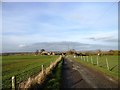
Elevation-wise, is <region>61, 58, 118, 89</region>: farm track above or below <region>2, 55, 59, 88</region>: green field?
above

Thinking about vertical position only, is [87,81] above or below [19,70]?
above

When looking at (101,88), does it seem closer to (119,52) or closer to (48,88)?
(48,88)

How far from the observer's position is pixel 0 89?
14320 millimetres

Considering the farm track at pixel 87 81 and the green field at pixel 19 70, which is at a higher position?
the farm track at pixel 87 81

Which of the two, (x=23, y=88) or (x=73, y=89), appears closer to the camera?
(x=23, y=88)

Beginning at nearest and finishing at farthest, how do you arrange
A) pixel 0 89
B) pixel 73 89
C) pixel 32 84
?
pixel 32 84
pixel 73 89
pixel 0 89

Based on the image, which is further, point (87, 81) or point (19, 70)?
point (19, 70)

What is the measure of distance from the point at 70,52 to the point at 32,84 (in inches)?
6749

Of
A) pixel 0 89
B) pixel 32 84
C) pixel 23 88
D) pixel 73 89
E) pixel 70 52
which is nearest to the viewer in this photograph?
pixel 23 88

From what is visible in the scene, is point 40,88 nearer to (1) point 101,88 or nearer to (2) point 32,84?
(2) point 32,84

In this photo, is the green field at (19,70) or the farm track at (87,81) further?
the green field at (19,70)

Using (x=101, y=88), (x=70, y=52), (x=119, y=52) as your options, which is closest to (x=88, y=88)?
(x=101, y=88)

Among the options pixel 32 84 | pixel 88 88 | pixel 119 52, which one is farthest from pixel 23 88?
pixel 119 52

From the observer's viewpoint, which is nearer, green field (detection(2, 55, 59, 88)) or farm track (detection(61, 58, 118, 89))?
farm track (detection(61, 58, 118, 89))
